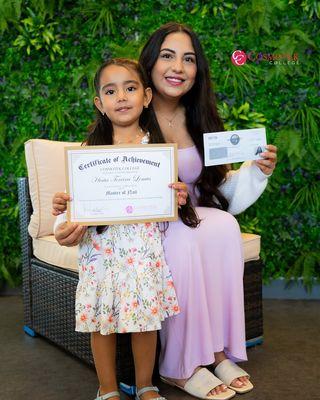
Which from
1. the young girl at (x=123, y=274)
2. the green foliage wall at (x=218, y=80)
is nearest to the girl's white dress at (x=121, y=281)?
the young girl at (x=123, y=274)

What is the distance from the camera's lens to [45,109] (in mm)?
3410

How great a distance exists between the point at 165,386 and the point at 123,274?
0.57 metres

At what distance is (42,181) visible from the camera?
254 centimetres

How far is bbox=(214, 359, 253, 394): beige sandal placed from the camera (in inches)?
79.5

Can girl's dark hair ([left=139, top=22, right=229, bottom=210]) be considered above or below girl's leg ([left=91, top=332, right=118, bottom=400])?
above

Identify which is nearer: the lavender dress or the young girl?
the young girl

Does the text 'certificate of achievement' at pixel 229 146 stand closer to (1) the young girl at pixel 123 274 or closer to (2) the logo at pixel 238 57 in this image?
(1) the young girl at pixel 123 274

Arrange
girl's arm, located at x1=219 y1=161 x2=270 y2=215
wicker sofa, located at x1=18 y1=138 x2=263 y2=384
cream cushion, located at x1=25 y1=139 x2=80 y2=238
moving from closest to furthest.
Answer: girl's arm, located at x1=219 y1=161 x2=270 y2=215 < wicker sofa, located at x1=18 y1=138 x2=263 y2=384 < cream cushion, located at x1=25 y1=139 x2=80 y2=238

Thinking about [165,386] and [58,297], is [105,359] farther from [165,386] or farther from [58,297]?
[58,297]

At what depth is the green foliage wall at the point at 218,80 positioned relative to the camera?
3178 mm

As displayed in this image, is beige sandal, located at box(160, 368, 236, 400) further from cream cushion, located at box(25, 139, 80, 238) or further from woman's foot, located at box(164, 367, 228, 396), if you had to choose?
cream cushion, located at box(25, 139, 80, 238)

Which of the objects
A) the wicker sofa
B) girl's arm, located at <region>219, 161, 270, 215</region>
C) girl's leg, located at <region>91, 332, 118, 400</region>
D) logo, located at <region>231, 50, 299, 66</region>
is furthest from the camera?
logo, located at <region>231, 50, 299, 66</region>

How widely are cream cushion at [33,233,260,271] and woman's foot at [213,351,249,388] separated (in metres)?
0.48

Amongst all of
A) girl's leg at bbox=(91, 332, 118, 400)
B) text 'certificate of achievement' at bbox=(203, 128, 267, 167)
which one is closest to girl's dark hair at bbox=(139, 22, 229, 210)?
text 'certificate of achievement' at bbox=(203, 128, 267, 167)
